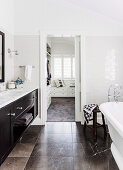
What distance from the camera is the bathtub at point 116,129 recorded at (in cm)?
179

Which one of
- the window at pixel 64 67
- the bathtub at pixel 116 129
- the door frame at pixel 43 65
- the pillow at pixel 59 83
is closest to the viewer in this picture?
the bathtub at pixel 116 129

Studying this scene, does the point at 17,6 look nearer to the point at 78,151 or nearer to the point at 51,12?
the point at 51,12

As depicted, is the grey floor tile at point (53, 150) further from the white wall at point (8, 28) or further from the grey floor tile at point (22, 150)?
the white wall at point (8, 28)

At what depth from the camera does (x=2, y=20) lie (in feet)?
10.6

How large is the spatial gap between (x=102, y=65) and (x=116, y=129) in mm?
2382

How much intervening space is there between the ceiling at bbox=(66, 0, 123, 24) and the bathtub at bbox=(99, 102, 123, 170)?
196 centimetres

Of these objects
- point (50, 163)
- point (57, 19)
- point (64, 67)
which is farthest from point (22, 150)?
point (64, 67)

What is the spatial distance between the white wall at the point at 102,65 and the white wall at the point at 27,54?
1200 mm

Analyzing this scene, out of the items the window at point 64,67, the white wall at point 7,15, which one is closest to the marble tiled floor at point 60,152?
the white wall at point 7,15

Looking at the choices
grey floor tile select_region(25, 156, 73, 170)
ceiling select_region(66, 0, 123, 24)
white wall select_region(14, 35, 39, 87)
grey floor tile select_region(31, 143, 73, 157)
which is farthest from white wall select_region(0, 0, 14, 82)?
grey floor tile select_region(25, 156, 73, 170)

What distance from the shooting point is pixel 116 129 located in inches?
68.7

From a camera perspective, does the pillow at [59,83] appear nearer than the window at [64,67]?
Yes

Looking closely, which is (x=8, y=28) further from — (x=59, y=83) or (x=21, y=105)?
(x=59, y=83)

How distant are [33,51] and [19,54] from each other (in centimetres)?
34
